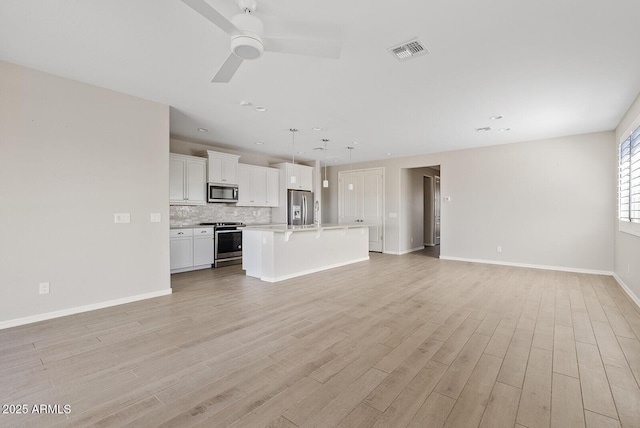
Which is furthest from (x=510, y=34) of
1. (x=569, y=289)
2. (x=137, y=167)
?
(x=137, y=167)

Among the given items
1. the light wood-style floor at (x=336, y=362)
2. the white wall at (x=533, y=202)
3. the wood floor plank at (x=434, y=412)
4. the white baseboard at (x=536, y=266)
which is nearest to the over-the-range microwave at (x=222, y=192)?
the light wood-style floor at (x=336, y=362)

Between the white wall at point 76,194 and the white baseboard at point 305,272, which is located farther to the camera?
the white baseboard at point 305,272

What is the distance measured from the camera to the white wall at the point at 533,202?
5387 millimetres

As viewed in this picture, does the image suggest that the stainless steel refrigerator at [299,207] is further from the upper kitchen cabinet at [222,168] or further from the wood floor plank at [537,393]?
the wood floor plank at [537,393]

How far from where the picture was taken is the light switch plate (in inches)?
145

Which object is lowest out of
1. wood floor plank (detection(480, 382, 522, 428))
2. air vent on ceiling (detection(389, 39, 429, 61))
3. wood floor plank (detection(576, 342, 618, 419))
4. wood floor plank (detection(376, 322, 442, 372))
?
wood floor plank (detection(576, 342, 618, 419))

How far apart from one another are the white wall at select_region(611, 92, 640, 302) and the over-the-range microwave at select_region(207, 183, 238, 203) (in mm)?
6847

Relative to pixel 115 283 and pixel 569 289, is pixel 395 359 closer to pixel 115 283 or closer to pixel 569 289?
pixel 115 283

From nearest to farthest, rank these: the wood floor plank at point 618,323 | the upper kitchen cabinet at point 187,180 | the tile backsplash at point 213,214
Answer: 1. the wood floor plank at point 618,323
2. the upper kitchen cabinet at point 187,180
3. the tile backsplash at point 213,214

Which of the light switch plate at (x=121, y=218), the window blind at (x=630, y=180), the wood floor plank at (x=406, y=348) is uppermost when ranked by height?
the window blind at (x=630, y=180)

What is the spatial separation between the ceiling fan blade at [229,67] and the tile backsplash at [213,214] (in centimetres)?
426

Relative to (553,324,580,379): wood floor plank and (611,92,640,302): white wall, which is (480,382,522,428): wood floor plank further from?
(611,92,640,302): white wall

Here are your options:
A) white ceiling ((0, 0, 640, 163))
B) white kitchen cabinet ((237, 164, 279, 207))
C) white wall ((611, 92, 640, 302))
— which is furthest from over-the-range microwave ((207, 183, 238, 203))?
white wall ((611, 92, 640, 302))

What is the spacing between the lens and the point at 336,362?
2.29 metres
